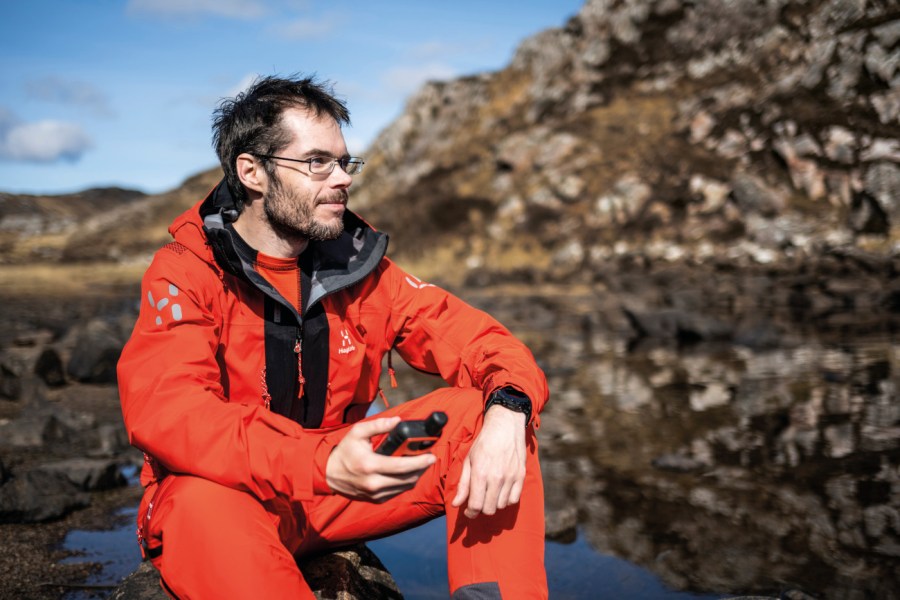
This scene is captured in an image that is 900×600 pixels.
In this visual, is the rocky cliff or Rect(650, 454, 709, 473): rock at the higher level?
the rocky cliff

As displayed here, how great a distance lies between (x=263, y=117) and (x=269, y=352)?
997 millimetres

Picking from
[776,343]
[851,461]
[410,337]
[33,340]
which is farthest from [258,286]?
[33,340]

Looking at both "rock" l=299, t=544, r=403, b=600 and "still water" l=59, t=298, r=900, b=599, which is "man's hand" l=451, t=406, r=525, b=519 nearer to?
"rock" l=299, t=544, r=403, b=600

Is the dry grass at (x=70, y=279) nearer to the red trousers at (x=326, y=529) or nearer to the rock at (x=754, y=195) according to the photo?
the rock at (x=754, y=195)

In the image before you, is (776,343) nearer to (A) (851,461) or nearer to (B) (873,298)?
(B) (873,298)

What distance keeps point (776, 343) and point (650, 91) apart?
2147cm

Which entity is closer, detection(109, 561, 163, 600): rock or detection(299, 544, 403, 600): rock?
detection(109, 561, 163, 600): rock

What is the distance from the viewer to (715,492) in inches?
186

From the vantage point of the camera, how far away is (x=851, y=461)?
5.15 metres

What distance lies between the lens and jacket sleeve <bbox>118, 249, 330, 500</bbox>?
2.12 metres

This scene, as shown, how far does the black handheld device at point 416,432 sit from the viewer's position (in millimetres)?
1931

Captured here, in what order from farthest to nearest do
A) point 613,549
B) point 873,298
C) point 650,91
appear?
point 650,91 < point 873,298 < point 613,549

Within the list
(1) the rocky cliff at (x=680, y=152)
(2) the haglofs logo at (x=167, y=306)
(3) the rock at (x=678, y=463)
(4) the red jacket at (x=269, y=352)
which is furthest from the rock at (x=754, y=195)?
(2) the haglofs logo at (x=167, y=306)

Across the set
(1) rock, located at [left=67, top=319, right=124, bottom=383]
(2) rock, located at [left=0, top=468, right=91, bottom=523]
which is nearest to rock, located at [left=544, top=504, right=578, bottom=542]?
(2) rock, located at [left=0, top=468, right=91, bottom=523]
